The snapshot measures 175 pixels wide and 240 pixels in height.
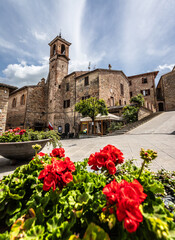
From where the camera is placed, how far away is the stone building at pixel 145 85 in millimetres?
21312

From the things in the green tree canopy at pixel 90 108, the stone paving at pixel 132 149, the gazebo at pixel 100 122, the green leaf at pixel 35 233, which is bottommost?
the stone paving at pixel 132 149

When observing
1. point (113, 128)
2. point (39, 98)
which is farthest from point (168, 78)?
point (39, 98)

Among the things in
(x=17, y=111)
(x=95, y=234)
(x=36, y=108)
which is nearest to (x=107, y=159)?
(x=95, y=234)

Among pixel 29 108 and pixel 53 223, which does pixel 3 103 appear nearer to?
pixel 53 223

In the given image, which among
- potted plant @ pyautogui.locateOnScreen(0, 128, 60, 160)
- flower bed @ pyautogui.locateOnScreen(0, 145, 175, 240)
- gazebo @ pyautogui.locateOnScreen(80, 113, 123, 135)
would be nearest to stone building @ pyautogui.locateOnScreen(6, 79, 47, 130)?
gazebo @ pyautogui.locateOnScreen(80, 113, 123, 135)

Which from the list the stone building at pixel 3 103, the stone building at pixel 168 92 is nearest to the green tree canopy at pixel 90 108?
the stone building at pixel 3 103

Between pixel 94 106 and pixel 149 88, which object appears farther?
pixel 149 88

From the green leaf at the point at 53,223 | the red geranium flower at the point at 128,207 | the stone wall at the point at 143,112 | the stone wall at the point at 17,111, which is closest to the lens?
the red geranium flower at the point at 128,207

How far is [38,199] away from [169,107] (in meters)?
25.6

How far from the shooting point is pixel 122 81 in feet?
62.4

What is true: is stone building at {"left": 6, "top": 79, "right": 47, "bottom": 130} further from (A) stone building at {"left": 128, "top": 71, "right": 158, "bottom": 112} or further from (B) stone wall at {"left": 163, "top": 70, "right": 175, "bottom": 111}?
(B) stone wall at {"left": 163, "top": 70, "right": 175, "bottom": 111}

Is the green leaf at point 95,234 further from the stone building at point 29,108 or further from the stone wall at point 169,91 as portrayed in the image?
the stone wall at point 169,91

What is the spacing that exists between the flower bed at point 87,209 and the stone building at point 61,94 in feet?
50.7

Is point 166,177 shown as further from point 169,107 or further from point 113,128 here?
point 169,107
